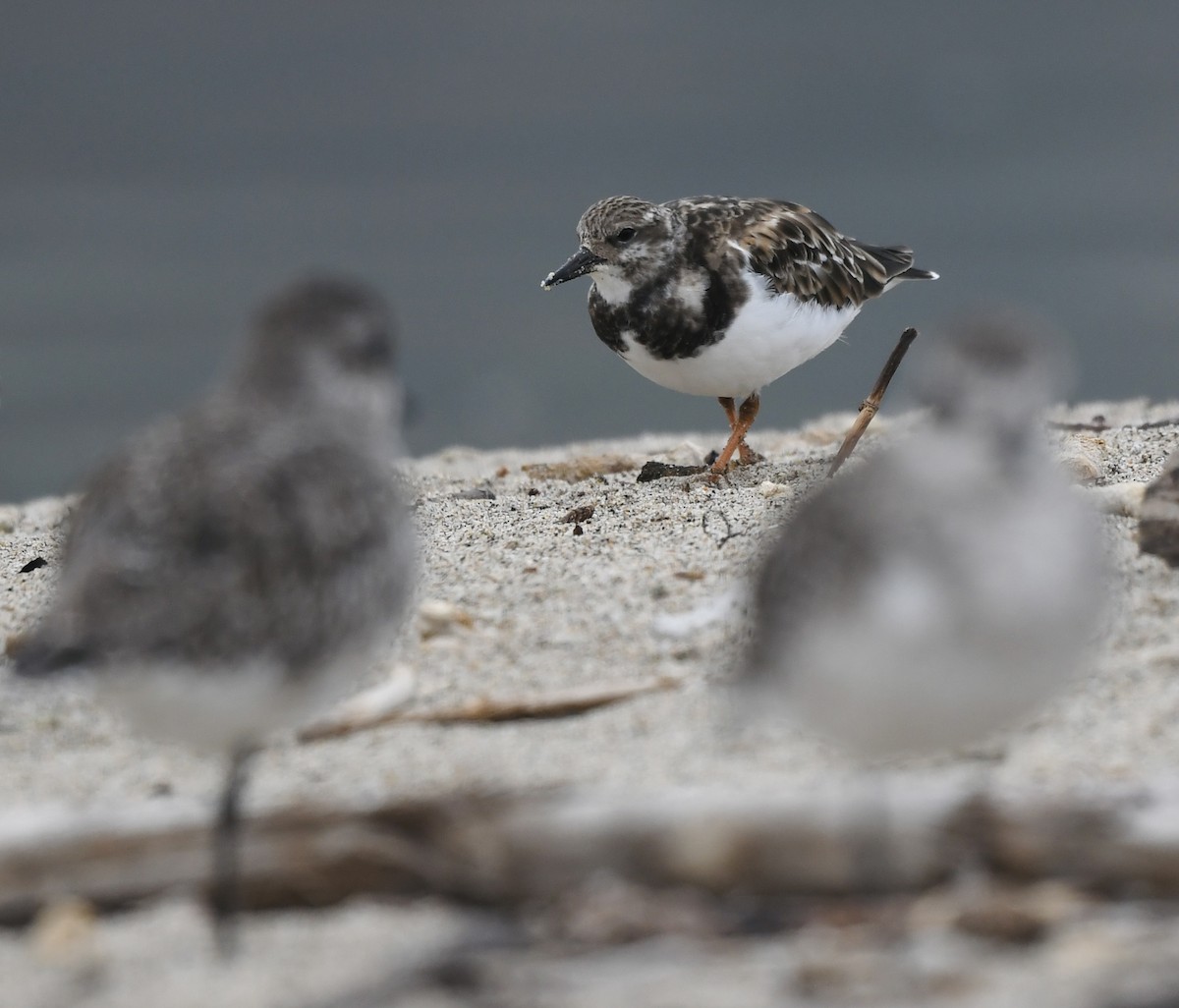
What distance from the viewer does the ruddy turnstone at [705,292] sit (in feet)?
30.3

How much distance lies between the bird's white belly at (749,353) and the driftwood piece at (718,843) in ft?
18.8

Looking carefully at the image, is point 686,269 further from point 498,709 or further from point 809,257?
point 498,709

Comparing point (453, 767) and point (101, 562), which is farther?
point (453, 767)

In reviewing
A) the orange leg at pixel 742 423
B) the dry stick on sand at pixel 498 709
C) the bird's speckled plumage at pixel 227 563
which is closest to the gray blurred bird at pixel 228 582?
the bird's speckled plumage at pixel 227 563

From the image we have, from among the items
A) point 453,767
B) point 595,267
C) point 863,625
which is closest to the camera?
point 863,625

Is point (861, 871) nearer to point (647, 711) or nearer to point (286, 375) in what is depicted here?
point (647, 711)

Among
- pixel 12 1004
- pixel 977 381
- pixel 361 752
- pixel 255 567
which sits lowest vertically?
pixel 12 1004

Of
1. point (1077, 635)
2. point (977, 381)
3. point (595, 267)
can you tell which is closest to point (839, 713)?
point (1077, 635)

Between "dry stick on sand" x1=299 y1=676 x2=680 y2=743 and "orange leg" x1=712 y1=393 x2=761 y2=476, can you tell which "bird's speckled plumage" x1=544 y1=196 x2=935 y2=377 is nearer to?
"orange leg" x1=712 y1=393 x2=761 y2=476

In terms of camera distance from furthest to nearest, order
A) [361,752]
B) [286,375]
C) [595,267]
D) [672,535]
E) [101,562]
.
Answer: [595,267]
[672,535]
[361,752]
[286,375]
[101,562]

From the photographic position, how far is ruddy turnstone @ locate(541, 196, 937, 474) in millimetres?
9250

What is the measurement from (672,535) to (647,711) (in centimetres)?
215

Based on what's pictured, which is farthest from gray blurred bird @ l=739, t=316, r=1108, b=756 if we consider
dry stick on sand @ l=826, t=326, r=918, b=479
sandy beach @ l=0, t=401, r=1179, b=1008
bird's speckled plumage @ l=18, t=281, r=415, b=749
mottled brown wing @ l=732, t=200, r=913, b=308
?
mottled brown wing @ l=732, t=200, r=913, b=308

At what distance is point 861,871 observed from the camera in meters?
3.71
